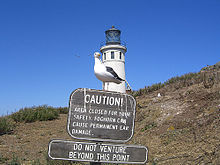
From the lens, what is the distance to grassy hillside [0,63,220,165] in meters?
6.34

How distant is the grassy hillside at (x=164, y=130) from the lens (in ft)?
20.8

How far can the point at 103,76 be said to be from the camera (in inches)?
157

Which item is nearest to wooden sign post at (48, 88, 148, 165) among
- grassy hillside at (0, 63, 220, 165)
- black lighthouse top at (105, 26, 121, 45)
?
grassy hillside at (0, 63, 220, 165)

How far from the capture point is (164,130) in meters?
8.59

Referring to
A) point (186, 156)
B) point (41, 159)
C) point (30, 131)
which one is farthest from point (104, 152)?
A: point (30, 131)

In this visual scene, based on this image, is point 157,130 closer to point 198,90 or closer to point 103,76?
point 198,90

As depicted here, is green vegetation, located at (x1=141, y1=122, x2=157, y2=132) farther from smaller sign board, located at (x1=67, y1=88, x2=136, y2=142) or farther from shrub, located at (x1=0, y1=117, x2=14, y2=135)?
smaller sign board, located at (x1=67, y1=88, x2=136, y2=142)

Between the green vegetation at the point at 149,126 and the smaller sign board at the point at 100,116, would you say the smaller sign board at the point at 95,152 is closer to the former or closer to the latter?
the smaller sign board at the point at 100,116

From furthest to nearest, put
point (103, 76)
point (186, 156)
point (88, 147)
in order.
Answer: point (186, 156) → point (103, 76) → point (88, 147)

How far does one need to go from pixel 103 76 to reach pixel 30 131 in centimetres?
833

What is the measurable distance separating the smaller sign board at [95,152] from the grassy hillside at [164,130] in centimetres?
283

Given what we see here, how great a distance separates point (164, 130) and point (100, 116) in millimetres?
5975

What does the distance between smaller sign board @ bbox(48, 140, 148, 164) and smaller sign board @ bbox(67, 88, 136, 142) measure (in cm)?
11

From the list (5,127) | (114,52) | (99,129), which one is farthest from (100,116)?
(114,52)
